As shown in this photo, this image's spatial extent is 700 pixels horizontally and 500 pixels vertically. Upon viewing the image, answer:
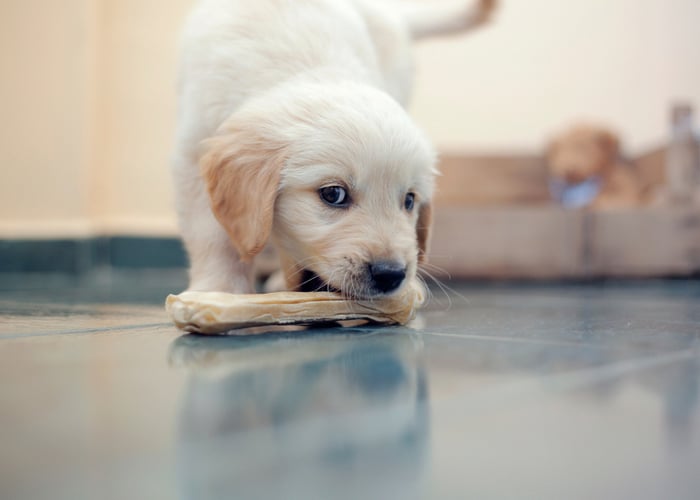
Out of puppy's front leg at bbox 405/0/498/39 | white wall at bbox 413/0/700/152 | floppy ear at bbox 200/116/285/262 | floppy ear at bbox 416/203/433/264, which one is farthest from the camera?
white wall at bbox 413/0/700/152

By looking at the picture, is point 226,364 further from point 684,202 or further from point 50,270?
point 684,202

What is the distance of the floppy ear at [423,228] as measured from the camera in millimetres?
1889

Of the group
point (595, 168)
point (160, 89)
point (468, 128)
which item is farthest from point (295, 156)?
point (468, 128)

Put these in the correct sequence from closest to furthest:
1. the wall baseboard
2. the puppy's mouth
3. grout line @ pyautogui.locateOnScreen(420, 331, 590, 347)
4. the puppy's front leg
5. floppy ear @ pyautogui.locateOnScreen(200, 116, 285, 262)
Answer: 1. grout line @ pyautogui.locateOnScreen(420, 331, 590, 347)
2. floppy ear @ pyautogui.locateOnScreen(200, 116, 285, 262)
3. the puppy's mouth
4. the puppy's front leg
5. the wall baseboard

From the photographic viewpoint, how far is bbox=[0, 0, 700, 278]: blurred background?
363 cm

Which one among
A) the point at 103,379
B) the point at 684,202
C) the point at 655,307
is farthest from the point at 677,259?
the point at 103,379

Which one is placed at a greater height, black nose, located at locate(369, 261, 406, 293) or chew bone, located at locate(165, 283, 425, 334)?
black nose, located at locate(369, 261, 406, 293)

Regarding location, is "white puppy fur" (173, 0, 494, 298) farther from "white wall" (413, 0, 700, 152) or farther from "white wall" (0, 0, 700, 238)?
"white wall" (413, 0, 700, 152)

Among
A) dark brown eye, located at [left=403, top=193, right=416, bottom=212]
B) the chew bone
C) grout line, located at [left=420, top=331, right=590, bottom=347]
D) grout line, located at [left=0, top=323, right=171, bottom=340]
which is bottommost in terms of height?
grout line, located at [left=0, top=323, right=171, bottom=340]

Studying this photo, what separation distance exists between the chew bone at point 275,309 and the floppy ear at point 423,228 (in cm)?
29

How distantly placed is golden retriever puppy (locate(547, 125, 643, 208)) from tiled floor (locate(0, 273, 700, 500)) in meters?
3.13

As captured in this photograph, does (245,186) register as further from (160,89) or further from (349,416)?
(160,89)

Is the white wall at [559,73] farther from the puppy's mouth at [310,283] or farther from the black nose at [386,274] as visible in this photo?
the black nose at [386,274]


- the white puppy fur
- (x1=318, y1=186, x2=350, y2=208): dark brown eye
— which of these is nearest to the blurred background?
the white puppy fur
